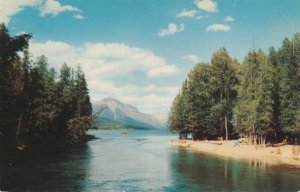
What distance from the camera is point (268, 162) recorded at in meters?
52.0

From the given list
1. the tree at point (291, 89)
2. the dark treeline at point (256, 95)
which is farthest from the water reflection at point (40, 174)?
the tree at point (291, 89)

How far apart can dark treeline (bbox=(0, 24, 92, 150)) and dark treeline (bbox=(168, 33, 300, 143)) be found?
94.9 feet

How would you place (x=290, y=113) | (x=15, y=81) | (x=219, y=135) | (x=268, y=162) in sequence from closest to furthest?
1. (x=268, y=162)
2. (x=15, y=81)
3. (x=290, y=113)
4. (x=219, y=135)

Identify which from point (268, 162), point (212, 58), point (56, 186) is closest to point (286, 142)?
point (268, 162)

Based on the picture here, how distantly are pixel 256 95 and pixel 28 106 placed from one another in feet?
125

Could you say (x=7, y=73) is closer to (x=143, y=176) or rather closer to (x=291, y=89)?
(x=143, y=176)

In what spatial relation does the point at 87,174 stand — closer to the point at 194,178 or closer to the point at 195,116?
the point at 194,178

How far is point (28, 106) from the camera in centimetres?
6631

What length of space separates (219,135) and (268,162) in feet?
147

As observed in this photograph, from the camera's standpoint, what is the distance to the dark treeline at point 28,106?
4459cm

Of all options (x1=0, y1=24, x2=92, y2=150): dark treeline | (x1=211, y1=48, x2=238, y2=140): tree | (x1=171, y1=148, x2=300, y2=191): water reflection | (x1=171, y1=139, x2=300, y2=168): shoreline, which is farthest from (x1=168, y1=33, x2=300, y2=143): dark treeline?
(x1=0, y1=24, x2=92, y2=150): dark treeline

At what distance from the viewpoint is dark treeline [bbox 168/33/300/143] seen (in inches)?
2598

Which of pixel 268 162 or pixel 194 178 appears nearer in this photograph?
pixel 194 178

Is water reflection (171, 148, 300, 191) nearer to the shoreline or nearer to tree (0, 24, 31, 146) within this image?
the shoreline
